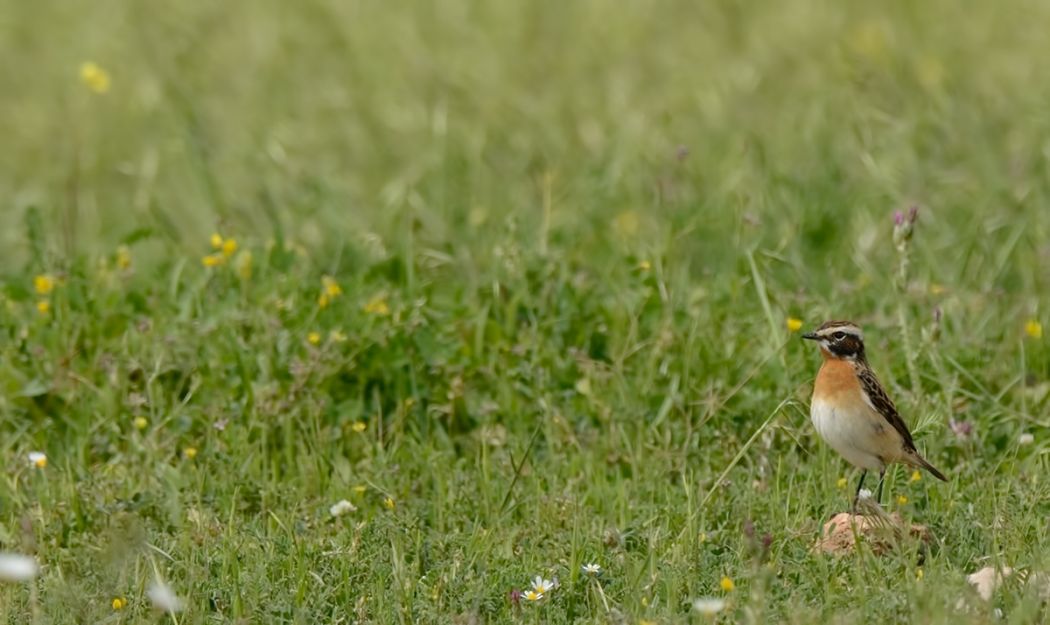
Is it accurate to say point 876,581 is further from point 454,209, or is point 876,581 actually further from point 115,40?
point 115,40

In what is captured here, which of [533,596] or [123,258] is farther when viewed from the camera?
[123,258]

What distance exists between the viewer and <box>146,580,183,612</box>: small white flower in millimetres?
5023

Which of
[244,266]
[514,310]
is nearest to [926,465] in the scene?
[514,310]

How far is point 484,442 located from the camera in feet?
22.1

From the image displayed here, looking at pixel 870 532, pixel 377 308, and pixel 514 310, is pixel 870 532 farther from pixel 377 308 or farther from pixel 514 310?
pixel 377 308

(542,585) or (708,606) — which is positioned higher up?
(708,606)

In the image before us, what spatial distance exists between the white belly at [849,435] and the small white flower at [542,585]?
1065 mm

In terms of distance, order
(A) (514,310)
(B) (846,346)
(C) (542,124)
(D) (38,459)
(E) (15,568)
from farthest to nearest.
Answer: (C) (542,124), (A) (514,310), (D) (38,459), (B) (846,346), (E) (15,568)

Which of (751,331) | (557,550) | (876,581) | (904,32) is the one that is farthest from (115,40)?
(876,581)

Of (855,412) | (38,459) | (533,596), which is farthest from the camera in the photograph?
(38,459)

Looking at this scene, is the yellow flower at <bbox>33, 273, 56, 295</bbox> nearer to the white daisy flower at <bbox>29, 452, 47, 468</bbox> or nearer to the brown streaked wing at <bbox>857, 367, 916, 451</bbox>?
the white daisy flower at <bbox>29, 452, 47, 468</bbox>

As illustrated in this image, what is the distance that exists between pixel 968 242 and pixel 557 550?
306 cm

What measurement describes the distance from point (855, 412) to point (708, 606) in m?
1.23

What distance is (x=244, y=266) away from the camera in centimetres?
756
